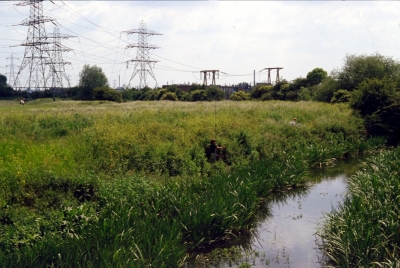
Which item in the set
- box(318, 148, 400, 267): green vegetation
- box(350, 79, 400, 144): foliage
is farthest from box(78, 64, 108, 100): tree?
box(318, 148, 400, 267): green vegetation

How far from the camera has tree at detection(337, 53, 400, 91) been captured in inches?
1425

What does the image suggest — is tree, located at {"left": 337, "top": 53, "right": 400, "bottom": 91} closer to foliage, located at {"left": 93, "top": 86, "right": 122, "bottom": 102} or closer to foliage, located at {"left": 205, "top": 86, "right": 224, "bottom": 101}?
foliage, located at {"left": 205, "top": 86, "right": 224, "bottom": 101}

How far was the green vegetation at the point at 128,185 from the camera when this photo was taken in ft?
22.1

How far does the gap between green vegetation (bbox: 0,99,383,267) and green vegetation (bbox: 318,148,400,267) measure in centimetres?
209

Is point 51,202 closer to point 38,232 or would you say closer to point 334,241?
point 38,232

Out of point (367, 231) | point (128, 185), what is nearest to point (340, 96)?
point (128, 185)

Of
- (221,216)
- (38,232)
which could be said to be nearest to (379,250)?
(221,216)

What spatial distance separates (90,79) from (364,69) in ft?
79.9

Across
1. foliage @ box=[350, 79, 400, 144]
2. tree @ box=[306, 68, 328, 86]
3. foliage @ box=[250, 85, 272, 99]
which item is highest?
tree @ box=[306, 68, 328, 86]

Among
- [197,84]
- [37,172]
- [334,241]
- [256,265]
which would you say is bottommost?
[256,265]

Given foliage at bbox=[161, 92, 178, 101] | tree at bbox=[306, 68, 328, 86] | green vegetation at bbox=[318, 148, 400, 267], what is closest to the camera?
green vegetation at bbox=[318, 148, 400, 267]

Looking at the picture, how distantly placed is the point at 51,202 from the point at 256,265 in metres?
4.16

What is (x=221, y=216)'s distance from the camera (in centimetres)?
882

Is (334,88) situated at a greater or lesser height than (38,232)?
greater
